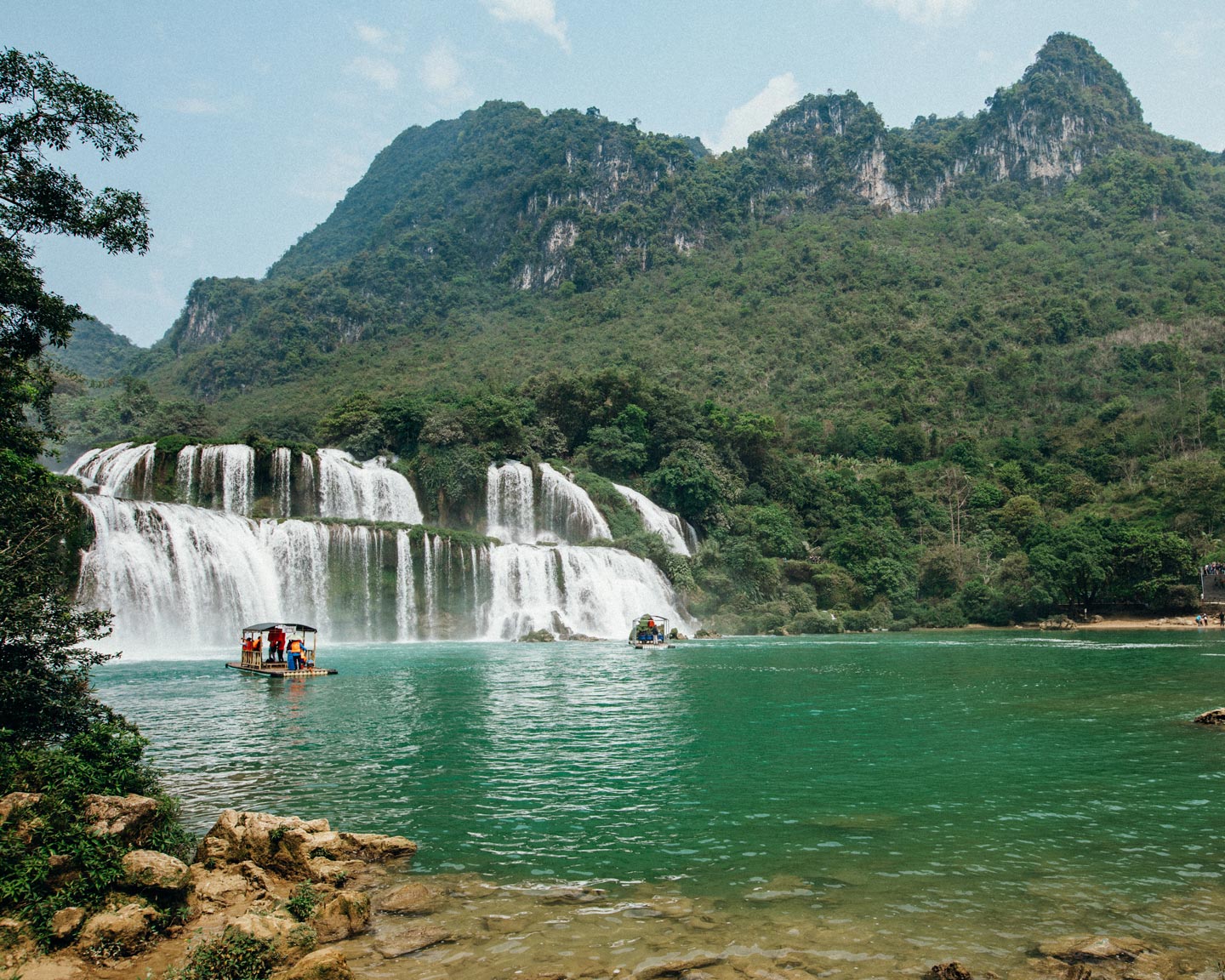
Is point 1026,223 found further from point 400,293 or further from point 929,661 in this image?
point 929,661

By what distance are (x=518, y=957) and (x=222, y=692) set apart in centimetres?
1623

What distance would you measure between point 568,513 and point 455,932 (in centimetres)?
4206

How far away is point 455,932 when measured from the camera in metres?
5.95

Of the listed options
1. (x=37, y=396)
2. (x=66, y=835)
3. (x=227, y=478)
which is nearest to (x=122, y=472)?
(x=227, y=478)

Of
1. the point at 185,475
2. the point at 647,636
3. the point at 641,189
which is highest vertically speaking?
the point at 641,189

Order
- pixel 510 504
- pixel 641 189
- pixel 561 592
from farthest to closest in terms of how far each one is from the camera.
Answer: pixel 641 189 → pixel 510 504 → pixel 561 592

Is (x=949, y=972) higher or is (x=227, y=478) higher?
(x=227, y=478)

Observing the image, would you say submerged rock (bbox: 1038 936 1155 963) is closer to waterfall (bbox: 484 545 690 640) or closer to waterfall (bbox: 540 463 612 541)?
waterfall (bbox: 484 545 690 640)

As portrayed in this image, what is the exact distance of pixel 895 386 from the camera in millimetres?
74875

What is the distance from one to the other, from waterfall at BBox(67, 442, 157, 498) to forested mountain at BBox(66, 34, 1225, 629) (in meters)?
5.31

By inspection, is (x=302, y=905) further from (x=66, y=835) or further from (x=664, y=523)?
(x=664, y=523)

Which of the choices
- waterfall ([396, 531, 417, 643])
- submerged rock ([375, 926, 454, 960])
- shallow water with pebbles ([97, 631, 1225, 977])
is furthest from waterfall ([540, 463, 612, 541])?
submerged rock ([375, 926, 454, 960])

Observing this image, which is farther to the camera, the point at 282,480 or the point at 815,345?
the point at 815,345

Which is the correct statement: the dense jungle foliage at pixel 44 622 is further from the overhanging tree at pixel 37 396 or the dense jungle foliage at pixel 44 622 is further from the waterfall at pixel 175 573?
the waterfall at pixel 175 573
